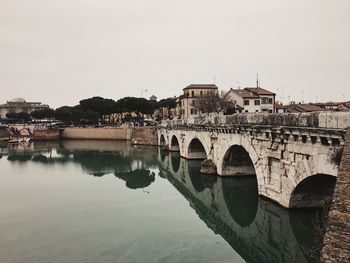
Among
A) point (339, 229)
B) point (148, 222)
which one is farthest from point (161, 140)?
point (339, 229)

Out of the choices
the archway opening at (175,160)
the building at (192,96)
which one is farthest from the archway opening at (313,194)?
the building at (192,96)

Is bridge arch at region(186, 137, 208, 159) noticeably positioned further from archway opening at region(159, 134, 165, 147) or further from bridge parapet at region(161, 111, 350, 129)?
archway opening at region(159, 134, 165, 147)

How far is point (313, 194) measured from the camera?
16.6 metres

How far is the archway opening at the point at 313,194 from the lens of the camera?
16156mm

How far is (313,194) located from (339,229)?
43.6 feet

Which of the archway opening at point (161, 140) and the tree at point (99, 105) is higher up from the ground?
the tree at point (99, 105)

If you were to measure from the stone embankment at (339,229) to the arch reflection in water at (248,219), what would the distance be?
868 centimetres

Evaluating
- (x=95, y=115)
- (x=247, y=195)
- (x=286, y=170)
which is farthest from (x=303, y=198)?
(x=95, y=115)

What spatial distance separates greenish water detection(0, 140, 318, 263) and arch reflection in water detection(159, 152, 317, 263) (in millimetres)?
42

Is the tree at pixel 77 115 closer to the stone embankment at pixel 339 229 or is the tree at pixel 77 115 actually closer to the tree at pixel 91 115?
the tree at pixel 91 115

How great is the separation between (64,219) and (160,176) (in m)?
16.1

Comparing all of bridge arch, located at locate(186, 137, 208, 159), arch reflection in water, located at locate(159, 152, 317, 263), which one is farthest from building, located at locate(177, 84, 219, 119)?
arch reflection in water, located at locate(159, 152, 317, 263)

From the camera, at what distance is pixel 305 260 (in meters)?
13.2

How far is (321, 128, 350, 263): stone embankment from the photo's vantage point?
3.60m
